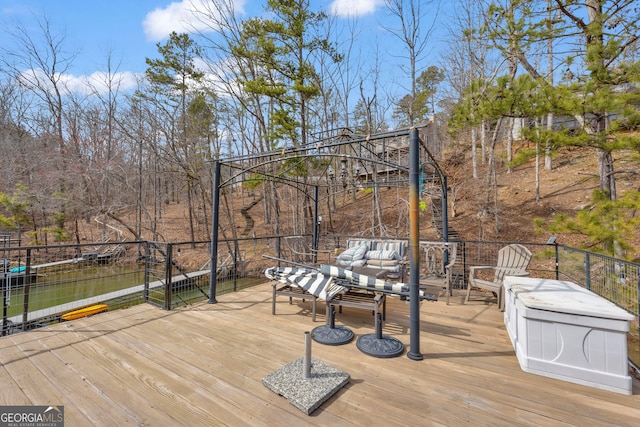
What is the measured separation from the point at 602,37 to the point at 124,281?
14608 millimetres

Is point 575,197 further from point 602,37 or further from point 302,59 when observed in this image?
point 302,59

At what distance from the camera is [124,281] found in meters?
10.5

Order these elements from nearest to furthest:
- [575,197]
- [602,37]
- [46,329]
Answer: [46,329] → [602,37] → [575,197]

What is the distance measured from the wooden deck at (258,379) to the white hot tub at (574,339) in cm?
10

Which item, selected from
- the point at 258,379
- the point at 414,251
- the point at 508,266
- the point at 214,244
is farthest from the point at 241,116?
the point at 258,379

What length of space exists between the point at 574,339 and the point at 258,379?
2.61 metres

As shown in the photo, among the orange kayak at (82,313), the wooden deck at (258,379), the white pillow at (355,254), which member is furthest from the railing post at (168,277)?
the white pillow at (355,254)

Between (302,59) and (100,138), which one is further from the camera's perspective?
(100,138)

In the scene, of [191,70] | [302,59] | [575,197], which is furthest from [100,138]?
[575,197]

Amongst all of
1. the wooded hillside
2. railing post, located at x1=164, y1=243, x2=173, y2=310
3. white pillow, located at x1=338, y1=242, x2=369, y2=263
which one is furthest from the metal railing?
the wooded hillside

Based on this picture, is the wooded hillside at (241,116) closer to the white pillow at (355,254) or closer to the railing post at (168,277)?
the white pillow at (355,254)

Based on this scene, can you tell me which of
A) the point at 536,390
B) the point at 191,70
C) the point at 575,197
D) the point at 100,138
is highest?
the point at 191,70

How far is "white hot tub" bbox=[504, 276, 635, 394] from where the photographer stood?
210 cm

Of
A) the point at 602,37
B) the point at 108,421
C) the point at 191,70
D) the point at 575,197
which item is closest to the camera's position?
the point at 108,421
